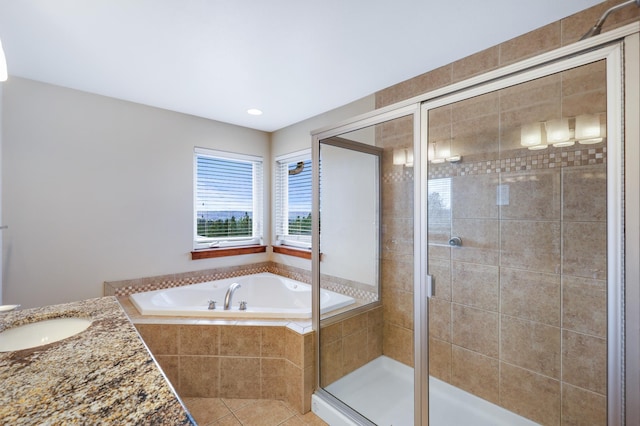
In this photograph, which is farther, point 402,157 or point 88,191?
point 88,191

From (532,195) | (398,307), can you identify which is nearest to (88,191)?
(398,307)

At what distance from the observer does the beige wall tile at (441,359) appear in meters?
1.78

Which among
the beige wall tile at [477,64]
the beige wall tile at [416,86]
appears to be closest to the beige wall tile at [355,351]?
the beige wall tile at [416,86]

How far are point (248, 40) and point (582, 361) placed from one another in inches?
102

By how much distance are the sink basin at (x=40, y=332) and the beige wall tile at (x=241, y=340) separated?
1055mm

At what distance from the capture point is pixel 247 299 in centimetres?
321

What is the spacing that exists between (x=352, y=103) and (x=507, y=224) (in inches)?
65.4

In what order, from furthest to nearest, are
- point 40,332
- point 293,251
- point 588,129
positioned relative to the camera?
point 293,251
point 588,129
point 40,332

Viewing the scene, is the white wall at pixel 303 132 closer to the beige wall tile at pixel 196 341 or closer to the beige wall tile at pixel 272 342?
the beige wall tile at pixel 272 342

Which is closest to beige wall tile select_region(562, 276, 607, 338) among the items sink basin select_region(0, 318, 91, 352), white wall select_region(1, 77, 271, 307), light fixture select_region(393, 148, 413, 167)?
light fixture select_region(393, 148, 413, 167)

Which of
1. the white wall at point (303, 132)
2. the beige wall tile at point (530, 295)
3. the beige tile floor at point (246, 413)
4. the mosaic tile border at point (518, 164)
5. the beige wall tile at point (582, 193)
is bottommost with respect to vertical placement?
the beige tile floor at point (246, 413)

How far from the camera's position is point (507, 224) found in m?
1.84

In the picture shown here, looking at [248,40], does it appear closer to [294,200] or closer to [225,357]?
[294,200]

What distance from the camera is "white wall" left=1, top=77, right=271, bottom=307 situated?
222 cm
